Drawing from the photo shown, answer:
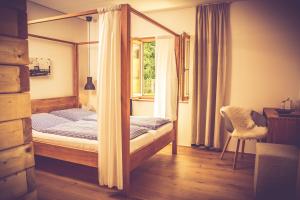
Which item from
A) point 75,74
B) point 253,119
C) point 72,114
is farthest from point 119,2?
point 253,119

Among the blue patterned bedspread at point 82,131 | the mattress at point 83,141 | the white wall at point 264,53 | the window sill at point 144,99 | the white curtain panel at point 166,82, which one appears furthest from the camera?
the window sill at point 144,99

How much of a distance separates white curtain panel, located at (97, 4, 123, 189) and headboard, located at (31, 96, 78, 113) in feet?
6.84

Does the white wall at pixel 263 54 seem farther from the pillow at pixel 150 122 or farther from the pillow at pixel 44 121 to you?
the pillow at pixel 44 121

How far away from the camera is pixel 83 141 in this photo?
9.04 feet

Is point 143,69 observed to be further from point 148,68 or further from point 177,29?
point 177,29

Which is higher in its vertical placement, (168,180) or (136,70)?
(136,70)

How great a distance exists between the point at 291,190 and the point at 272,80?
1992 mm

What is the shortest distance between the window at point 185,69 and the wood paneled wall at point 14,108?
10.9ft

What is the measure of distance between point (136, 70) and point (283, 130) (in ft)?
10.0

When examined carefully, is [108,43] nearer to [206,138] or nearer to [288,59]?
[206,138]

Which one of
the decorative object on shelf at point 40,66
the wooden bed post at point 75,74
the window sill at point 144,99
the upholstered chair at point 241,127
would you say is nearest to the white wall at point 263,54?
the upholstered chair at point 241,127

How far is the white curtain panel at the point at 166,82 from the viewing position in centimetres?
378

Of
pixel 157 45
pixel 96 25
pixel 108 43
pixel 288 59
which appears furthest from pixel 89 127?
pixel 288 59

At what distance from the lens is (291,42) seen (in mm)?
3645
